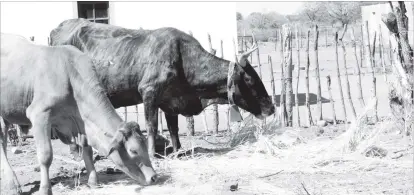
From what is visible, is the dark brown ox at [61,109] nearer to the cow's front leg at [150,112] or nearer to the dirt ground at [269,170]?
the dirt ground at [269,170]

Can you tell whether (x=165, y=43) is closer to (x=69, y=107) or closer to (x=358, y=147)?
(x=69, y=107)

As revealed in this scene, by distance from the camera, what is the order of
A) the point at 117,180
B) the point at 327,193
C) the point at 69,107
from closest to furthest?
the point at 327,193
the point at 69,107
the point at 117,180

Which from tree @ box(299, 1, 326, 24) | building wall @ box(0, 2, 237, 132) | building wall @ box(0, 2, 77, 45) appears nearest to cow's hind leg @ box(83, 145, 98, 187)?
building wall @ box(0, 2, 237, 132)

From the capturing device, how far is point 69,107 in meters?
6.51

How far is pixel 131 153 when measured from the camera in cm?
607

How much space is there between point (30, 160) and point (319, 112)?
498 centimetres

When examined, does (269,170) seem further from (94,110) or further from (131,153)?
(94,110)

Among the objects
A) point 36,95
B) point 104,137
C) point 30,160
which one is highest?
point 36,95

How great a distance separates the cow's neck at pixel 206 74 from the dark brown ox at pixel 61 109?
1.97m

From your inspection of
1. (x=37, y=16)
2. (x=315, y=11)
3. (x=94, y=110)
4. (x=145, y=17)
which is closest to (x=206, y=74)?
(x=94, y=110)

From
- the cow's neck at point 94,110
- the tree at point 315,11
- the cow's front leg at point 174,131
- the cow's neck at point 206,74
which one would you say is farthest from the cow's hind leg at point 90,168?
the tree at point 315,11

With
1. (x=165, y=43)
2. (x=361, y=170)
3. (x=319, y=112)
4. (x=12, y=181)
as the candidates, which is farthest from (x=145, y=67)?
(x=319, y=112)

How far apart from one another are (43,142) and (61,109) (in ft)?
1.27

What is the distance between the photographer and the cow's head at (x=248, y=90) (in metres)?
8.43
